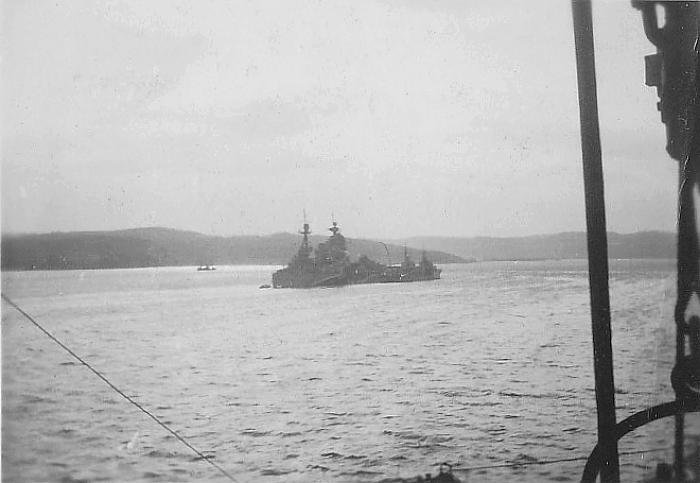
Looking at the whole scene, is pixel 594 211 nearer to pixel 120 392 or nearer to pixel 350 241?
pixel 350 241

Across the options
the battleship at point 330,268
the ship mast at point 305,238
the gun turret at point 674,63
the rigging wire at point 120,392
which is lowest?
the rigging wire at point 120,392

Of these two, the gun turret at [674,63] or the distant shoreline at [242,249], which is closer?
the distant shoreline at [242,249]

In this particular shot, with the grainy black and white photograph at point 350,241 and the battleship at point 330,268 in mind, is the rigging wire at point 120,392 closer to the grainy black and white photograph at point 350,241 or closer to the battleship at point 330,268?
the grainy black and white photograph at point 350,241

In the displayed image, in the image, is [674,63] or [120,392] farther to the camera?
[674,63]

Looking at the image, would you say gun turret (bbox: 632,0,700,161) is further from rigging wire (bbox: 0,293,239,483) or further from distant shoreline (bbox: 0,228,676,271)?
rigging wire (bbox: 0,293,239,483)

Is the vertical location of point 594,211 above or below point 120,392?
above

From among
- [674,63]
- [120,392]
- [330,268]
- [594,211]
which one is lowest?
[120,392]

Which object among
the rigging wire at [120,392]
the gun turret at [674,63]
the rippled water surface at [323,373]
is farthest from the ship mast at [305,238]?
the gun turret at [674,63]

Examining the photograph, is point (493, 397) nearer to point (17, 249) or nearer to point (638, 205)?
point (638, 205)

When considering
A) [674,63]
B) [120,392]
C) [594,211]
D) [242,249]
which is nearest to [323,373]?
[242,249]
